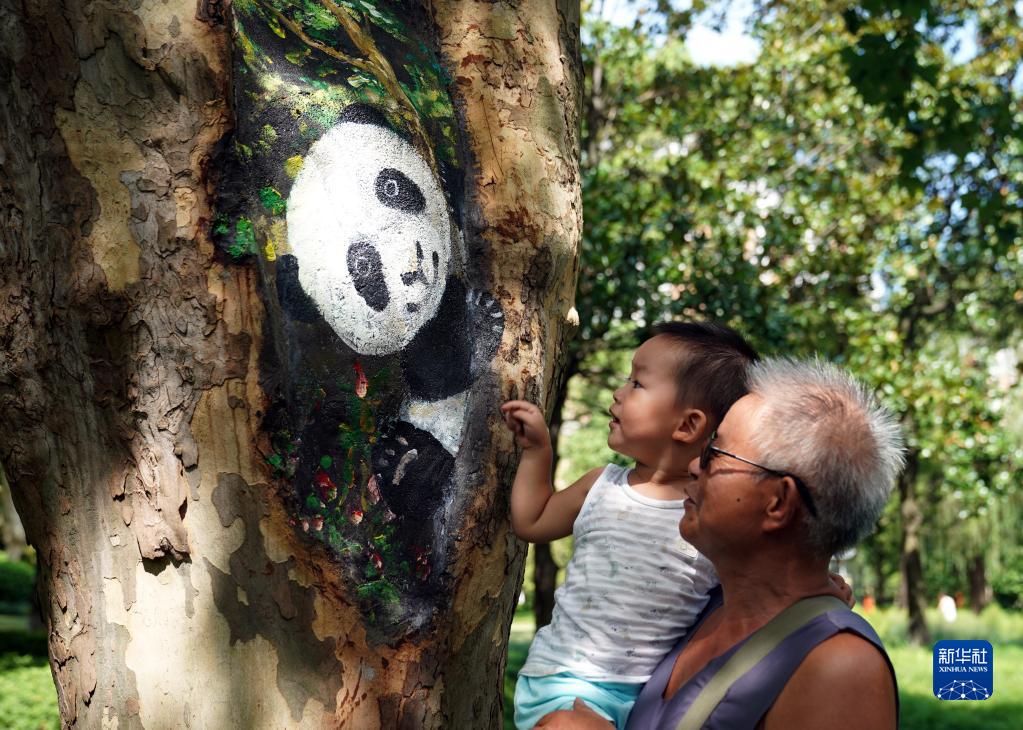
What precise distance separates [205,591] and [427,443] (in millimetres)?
506

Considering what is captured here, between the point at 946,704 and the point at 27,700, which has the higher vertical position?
the point at 27,700

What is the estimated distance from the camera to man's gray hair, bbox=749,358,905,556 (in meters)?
1.68

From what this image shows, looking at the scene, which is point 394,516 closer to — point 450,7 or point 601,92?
point 450,7

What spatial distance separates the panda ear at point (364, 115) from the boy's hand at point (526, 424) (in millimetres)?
630

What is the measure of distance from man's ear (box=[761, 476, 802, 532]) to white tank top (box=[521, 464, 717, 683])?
17.4 inches

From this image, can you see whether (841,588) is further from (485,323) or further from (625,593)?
(485,323)

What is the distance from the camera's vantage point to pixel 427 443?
213 cm

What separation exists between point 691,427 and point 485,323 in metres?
0.49

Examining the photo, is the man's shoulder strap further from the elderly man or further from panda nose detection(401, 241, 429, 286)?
panda nose detection(401, 241, 429, 286)

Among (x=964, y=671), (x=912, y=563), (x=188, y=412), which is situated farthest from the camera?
(x=912, y=563)

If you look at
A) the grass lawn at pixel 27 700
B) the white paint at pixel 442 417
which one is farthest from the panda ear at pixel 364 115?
the grass lawn at pixel 27 700

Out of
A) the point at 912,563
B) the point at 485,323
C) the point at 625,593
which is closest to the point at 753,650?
the point at 625,593

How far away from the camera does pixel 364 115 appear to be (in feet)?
6.99

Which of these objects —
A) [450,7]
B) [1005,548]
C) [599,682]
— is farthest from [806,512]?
[1005,548]
